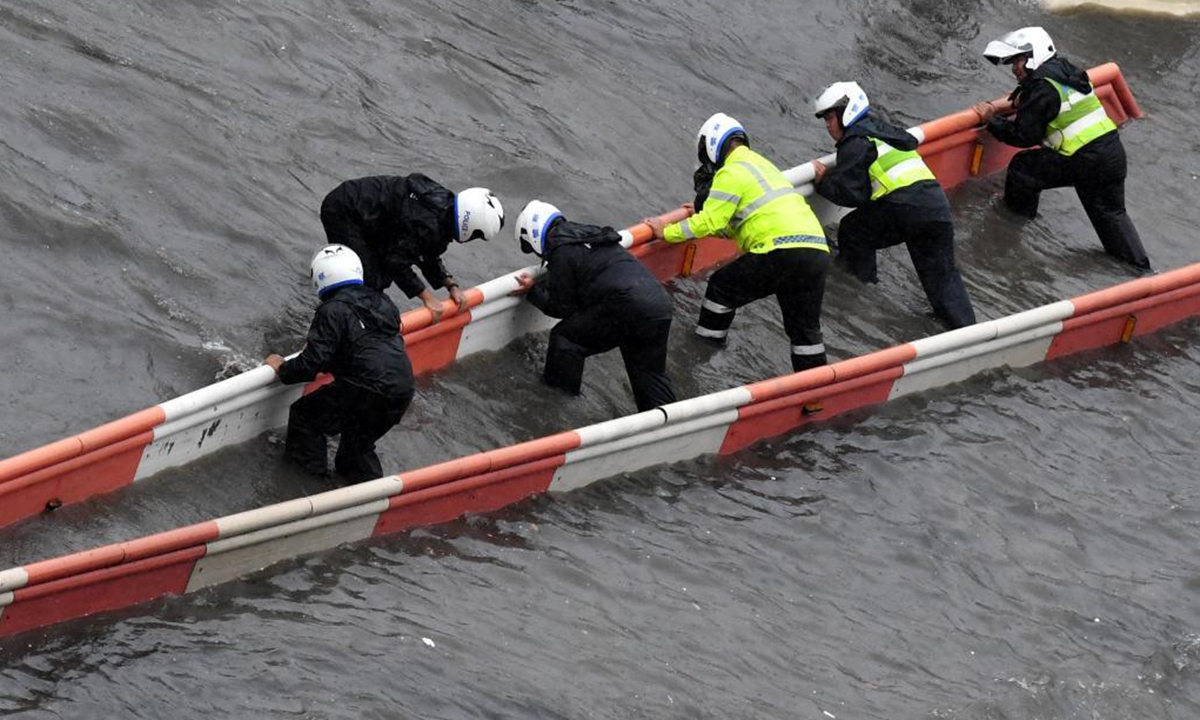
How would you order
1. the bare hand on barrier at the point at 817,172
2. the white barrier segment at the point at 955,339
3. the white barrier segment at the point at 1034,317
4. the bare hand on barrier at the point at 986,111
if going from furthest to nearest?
the bare hand on barrier at the point at 986,111 < the bare hand on barrier at the point at 817,172 < the white barrier segment at the point at 1034,317 < the white barrier segment at the point at 955,339

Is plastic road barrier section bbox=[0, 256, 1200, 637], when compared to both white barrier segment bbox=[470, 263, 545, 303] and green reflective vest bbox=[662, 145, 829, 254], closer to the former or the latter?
green reflective vest bbox=[662, 145, 829, 254]

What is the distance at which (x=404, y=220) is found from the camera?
9.80 m

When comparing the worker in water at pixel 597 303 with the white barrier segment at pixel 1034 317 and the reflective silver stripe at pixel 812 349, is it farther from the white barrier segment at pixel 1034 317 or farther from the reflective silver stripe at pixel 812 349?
the white barrier segment at pixel 1034 317

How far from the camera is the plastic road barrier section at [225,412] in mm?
8312

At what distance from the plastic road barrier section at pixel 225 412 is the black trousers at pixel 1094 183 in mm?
1813

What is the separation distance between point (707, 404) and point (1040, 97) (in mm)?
4300

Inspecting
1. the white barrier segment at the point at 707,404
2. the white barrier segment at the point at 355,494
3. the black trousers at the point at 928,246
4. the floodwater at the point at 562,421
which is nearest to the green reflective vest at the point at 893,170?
the black trousers at the point at 928,246

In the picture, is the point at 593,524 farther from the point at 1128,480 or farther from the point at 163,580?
the point at 1128,480

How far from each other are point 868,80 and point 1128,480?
5.39 metres

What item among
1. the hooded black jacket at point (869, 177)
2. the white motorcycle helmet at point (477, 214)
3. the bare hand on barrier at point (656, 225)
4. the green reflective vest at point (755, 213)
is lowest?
the bare hand on barrier at point (656, 225)

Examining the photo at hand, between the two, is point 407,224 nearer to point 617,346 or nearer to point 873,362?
point 617,346

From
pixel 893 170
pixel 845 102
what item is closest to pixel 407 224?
pixel 845 102

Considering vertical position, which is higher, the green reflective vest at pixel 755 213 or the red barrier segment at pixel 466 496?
the green reflective vest at pixel 755 213

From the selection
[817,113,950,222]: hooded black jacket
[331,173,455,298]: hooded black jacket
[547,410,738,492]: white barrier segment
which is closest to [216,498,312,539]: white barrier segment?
[547,410,738,492]: white barrier segment
